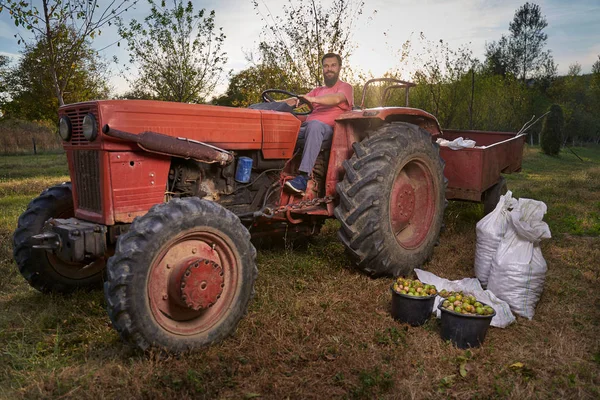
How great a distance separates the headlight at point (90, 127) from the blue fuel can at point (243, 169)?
114 centimetres

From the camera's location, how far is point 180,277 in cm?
275

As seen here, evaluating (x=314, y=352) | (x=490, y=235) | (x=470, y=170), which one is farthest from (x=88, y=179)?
(x=470, y=170)

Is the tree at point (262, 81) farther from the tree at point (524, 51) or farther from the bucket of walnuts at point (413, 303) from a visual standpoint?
the tree at point (524, 51)

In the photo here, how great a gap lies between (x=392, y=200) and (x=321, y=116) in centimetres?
107

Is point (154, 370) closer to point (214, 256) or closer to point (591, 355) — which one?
point (214, 256)

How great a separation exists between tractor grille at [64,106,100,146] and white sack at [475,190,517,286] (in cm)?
323

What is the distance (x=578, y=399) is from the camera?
2406 millimetres

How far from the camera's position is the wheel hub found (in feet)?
8.95

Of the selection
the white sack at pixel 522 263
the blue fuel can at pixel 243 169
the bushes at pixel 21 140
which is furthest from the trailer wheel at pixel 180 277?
the bushes at pixel 21 140

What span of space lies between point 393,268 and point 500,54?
170 feet

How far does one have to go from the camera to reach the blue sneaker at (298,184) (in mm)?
4082

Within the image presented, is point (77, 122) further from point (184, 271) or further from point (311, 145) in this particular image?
point (311, 145)

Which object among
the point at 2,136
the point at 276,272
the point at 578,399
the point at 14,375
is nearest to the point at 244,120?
the point at 276,272

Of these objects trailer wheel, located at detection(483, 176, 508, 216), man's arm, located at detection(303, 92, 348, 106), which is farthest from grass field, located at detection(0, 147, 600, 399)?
trailer wheel, located at detection(483, 176, 508, 216)
